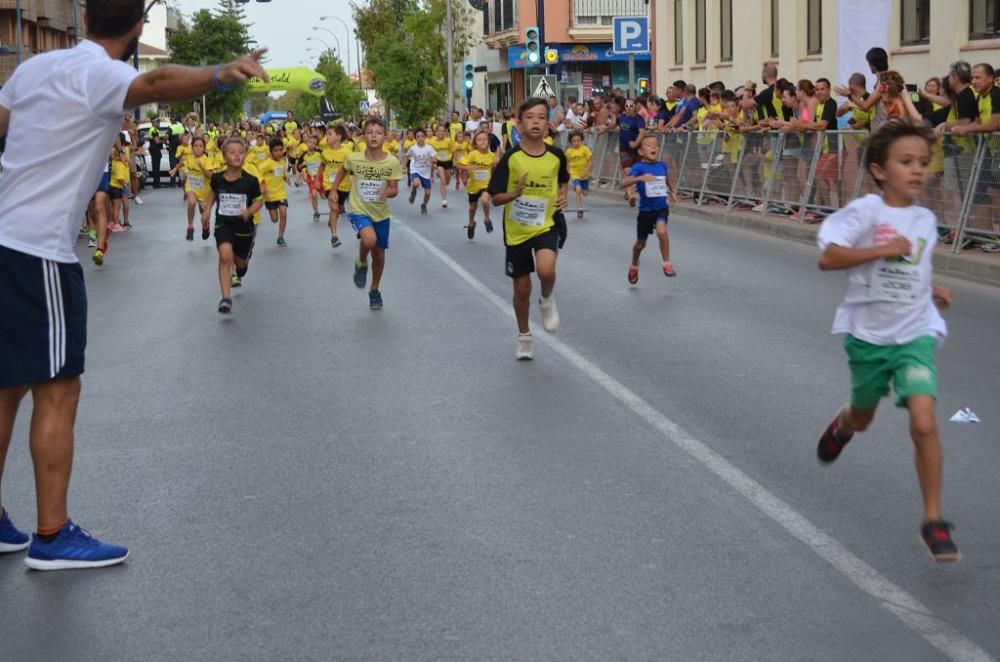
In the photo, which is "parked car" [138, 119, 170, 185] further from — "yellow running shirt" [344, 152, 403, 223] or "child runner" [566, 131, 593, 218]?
"yellow running shirt" [344, 152, 403, 223]

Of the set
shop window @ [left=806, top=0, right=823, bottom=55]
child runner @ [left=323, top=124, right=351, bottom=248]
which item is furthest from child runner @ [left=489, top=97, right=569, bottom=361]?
shop window @ [left=806, top=0, right=823, bottom=55]

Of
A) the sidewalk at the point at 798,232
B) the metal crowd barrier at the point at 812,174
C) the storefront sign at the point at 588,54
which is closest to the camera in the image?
the sidewalk at the point at 798,232

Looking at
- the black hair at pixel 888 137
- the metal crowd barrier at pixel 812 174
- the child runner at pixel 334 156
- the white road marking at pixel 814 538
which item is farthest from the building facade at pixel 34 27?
the black hair at pixel 888 137

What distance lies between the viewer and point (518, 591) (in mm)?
5246

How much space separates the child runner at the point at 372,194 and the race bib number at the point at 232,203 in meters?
1.00

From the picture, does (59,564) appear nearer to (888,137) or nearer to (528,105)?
(888,137)

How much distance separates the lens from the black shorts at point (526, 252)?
10898mm

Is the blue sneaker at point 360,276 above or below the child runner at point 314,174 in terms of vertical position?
below

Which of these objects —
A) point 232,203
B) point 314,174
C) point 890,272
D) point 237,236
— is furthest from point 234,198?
point 314,174

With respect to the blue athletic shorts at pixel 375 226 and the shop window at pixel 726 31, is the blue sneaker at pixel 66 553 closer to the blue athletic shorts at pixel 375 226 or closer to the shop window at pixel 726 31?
the blue athletic shorts at pixel 375 226

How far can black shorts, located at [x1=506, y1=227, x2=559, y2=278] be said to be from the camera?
10.9 m

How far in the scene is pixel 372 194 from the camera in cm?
1447

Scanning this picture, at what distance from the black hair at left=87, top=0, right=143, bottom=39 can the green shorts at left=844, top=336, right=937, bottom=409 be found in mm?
2781

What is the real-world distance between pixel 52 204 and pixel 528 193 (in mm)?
5803
